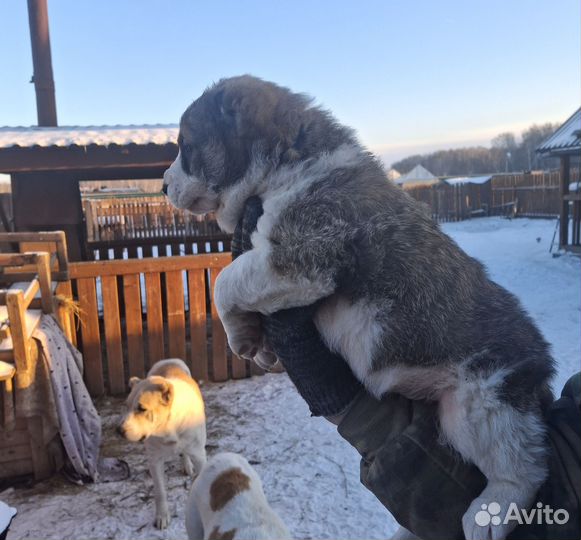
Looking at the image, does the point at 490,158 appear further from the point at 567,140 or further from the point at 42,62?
the point at 42,62

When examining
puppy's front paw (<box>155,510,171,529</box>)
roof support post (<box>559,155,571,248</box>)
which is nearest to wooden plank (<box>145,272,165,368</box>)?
puppy's front paw (<box>155,510,171,529</box>)

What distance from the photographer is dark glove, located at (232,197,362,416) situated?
6.59 ft

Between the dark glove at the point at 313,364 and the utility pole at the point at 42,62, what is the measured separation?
9.79 metres

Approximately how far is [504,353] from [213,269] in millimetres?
6217

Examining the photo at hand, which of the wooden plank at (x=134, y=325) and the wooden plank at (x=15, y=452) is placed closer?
the wooden plank at (x=15, y=452)

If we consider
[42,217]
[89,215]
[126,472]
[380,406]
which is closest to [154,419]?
[126,472]

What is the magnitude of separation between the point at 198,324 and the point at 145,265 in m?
1.21

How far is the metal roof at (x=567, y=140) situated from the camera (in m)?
15.9

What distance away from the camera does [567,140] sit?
16.7m

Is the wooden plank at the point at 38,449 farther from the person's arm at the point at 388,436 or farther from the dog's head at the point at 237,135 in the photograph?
the person's arm at the point at 388,436

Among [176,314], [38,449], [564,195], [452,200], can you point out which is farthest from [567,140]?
[452,200]

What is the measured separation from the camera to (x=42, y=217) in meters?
7.93

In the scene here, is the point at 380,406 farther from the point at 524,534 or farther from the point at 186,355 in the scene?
the point at 186,355

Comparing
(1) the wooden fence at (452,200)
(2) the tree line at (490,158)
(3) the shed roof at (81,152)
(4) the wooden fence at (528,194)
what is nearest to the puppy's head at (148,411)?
(3) the shed roof at (81,152)
